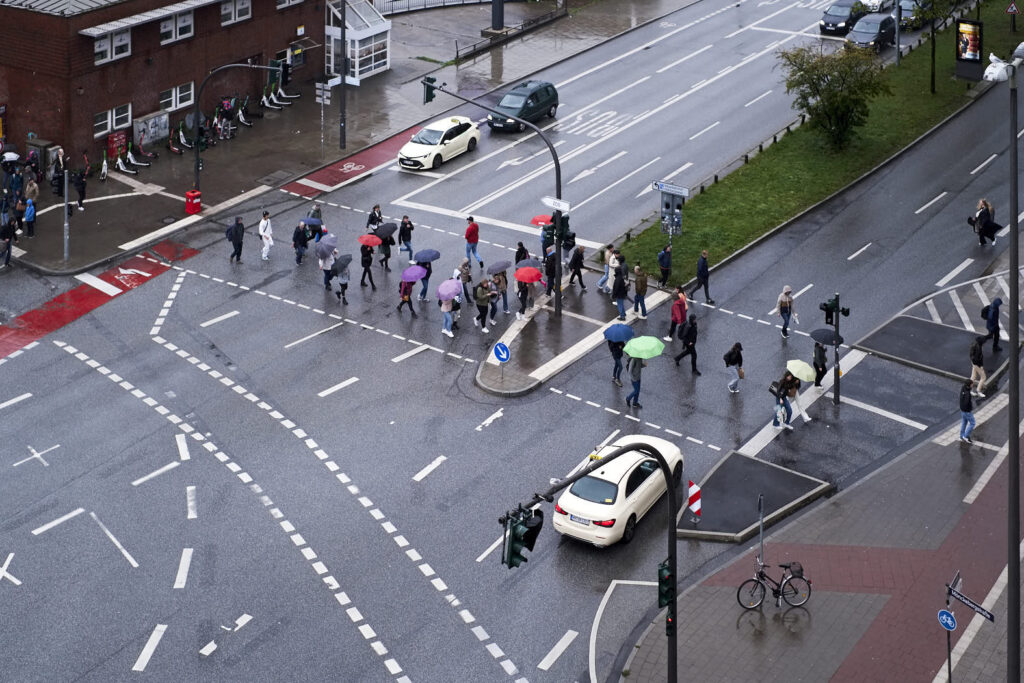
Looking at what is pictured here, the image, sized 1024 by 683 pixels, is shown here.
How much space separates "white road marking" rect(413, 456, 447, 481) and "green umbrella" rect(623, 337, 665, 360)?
543cm

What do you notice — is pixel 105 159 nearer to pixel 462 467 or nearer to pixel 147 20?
pixel 147 20

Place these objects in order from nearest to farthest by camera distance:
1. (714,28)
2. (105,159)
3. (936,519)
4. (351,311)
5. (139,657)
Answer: (139,657) → (936,519) → (351,311) → (105,159) → (714,28)

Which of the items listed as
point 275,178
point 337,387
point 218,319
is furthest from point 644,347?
point 275,178

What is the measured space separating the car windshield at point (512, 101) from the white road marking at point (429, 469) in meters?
24.9

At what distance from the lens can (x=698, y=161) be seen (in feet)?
170

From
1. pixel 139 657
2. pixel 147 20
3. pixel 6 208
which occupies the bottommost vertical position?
pixel 139 657

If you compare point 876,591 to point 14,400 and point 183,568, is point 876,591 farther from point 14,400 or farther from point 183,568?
point 14,400

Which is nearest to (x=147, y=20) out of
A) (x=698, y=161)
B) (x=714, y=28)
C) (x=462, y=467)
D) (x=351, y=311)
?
(x=351, y=311)

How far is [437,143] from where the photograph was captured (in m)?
51.0

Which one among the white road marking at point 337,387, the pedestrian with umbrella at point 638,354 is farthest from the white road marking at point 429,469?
the pedestrian with umbrella at point 638,354

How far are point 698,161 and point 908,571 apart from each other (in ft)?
85.6

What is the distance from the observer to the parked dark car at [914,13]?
5722 cm

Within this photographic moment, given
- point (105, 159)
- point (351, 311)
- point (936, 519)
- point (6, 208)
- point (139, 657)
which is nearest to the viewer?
point (139, 657)

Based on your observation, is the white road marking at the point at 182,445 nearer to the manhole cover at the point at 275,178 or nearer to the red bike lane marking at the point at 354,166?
the red bike lane marking at the point at 354,166
